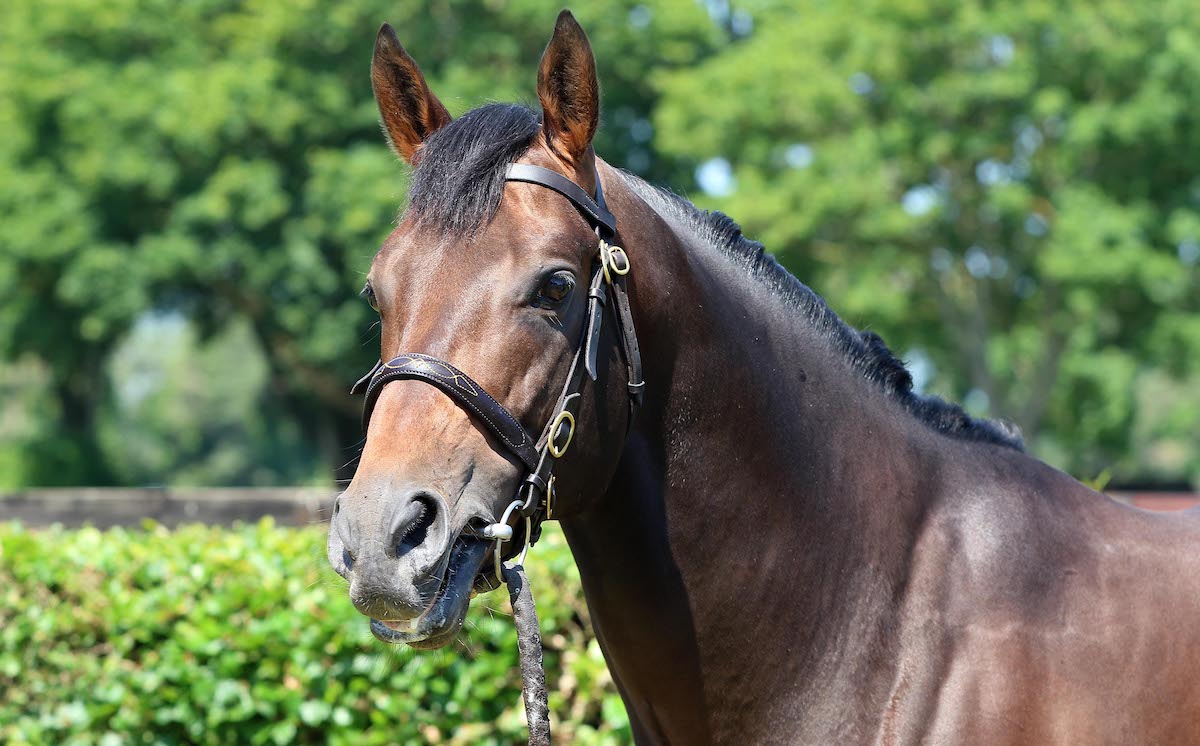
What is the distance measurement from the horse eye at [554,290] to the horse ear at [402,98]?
0.50 meters

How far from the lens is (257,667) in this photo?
14.9 feet

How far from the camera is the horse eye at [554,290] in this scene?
2.26m

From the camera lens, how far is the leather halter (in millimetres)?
2150

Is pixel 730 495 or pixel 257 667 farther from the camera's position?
pixel 257 667

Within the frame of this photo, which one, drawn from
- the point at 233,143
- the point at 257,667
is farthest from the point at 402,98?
the point at 233,143

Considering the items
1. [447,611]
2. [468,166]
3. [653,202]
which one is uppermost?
[653,202]

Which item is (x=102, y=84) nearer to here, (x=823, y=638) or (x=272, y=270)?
(x=272, y=270)

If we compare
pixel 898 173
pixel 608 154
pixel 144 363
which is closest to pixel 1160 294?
pixel 898 173

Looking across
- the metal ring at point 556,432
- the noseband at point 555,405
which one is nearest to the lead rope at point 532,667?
the noseband at point 555,405

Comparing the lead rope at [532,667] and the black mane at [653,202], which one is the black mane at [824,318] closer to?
the black mane at [653,202]

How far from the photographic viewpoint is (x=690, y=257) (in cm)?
262

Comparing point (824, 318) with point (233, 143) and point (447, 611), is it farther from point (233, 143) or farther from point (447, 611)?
point (233, 143)

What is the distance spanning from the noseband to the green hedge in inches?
77.2

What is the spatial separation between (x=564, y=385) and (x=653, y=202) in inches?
26.5
